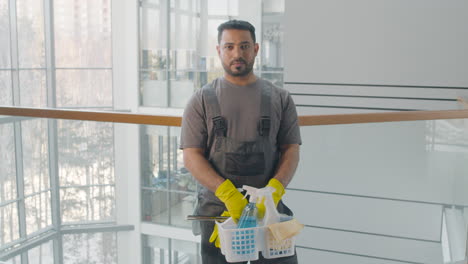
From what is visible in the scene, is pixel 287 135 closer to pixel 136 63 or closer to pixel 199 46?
pixel 199 46

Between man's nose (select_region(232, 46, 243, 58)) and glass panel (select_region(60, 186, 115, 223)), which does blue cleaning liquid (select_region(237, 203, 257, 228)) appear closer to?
man's nose (select_region(232, 46, 243, 58))

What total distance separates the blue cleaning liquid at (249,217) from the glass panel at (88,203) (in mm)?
8669

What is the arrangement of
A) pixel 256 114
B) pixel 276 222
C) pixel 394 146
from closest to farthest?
pixel 276 222 → pixel 256 114 → pixel 394 146

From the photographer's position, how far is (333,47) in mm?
4508

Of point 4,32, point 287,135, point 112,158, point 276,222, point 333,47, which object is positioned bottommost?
point 112,158

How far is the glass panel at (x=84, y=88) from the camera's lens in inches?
432

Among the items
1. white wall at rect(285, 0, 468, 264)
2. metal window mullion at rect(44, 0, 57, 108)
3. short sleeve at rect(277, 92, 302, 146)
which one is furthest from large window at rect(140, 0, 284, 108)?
short sleeve at rect(277, 92, 302, 146)

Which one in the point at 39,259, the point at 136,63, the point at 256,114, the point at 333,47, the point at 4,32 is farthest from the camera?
the point at 136,63

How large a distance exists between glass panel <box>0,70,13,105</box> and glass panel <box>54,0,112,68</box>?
1679mm

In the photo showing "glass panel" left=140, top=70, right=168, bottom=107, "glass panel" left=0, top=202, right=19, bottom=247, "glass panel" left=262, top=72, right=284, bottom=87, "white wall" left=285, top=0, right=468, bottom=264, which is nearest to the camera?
"white wall" left=285, top=0, right=468, bottom=264

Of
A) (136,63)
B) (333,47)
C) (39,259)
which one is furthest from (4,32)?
(333,47)

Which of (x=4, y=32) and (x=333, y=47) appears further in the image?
(x=4, y=32)

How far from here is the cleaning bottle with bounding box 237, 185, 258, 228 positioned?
159 cm

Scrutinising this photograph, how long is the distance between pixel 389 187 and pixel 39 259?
717cm
